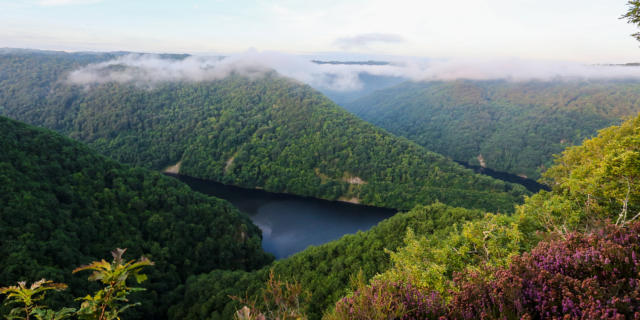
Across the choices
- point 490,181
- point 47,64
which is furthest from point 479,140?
point 47,64

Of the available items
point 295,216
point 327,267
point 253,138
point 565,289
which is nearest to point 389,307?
point 565,289

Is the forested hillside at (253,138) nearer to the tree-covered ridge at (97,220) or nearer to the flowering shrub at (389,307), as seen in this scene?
the tree-covered ridge at (97,220)

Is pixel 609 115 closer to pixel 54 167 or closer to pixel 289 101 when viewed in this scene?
pixel 289 101

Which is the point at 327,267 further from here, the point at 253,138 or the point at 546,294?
the point at 253,138

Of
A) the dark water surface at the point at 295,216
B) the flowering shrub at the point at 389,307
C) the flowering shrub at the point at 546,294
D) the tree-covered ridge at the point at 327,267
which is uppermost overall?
the flowering shrub at the point at 546,294

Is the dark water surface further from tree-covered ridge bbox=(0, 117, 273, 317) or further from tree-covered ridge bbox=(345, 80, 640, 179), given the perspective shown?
tree-covered ridge bbox=(345, 80, 640, 179)

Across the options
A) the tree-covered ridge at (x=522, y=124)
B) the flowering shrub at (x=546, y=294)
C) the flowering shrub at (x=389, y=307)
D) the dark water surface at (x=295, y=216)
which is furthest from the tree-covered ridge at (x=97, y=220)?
the tree-covered ridge at (x=522, y=124)
